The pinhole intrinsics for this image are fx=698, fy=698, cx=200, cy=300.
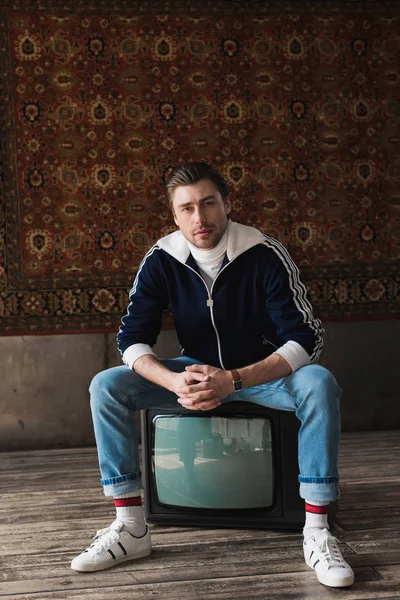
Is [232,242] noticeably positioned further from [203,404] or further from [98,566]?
[98,566]

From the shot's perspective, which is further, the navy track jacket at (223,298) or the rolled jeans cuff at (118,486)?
the navy track jacket at (223,298)

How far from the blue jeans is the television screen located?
0.09 metres

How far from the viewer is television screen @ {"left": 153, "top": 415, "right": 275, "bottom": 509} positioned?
236cm

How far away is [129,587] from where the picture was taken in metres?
1.97

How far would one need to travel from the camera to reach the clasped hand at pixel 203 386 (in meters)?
2.19

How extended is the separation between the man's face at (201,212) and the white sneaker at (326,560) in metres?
1.02

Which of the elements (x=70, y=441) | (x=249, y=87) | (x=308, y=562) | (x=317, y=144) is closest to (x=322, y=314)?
(x=317, y=144)

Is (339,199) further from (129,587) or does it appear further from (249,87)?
(129,587)

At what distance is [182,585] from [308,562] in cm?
38

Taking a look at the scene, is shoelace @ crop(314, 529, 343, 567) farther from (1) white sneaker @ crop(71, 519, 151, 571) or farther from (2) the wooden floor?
(1) white sneaker @ crop(71, 519, 151, 571)

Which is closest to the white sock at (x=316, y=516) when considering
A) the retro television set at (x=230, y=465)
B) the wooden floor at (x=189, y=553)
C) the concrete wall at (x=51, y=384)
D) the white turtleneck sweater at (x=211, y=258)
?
the wooden floor at (x=189, y=553)

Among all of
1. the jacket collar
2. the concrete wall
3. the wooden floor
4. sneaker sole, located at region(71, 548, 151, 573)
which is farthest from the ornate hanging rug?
sneaker sole, located at region(71, 548, 151, 573)

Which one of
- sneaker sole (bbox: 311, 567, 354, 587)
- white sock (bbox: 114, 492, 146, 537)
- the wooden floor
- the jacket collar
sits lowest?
the wooden floor

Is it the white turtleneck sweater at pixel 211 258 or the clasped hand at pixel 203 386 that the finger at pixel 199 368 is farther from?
the white turtleneck sweater at pixel 211 258
